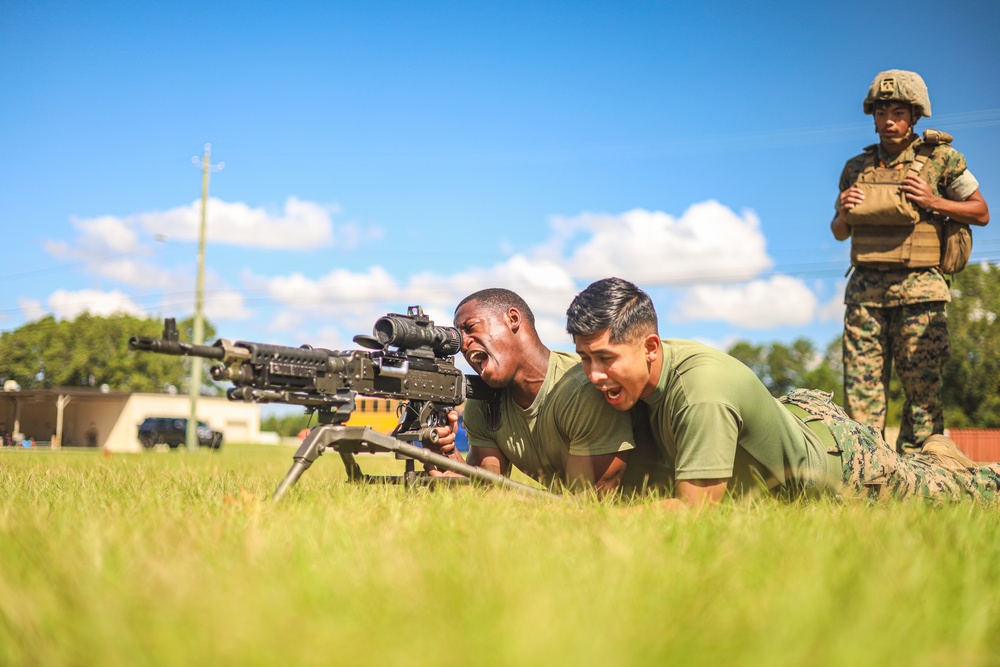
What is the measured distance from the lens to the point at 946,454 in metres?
5.91

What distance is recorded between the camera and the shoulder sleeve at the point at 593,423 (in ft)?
15.9

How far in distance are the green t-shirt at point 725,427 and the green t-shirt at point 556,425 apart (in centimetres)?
27

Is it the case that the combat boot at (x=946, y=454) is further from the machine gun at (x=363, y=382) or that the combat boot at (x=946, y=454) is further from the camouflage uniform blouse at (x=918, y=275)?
the machine gun at (x=363, y=382)

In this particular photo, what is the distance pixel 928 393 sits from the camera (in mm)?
7348

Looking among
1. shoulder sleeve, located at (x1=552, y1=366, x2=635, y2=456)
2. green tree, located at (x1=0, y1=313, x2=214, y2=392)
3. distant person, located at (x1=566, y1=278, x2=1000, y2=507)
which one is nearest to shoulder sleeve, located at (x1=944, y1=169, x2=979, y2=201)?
distant person, located at (x1=566, y1=278, x2=1000, y2=507)

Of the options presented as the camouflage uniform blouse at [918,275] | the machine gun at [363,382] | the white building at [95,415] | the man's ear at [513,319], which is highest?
the camouflage uniform blouse at [918,275]

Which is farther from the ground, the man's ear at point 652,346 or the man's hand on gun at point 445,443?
the man's ear at point 652,346

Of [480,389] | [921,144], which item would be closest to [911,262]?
[921,144]

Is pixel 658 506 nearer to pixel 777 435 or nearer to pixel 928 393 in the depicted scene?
pixel 777 435

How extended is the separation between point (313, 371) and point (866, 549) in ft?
8.43

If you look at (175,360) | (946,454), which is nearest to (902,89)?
(946,454)

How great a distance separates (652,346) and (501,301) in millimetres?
1274

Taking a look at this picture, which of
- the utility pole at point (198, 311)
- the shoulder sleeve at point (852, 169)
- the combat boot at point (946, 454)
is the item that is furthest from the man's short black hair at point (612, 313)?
the utility pole at point (198, 311)

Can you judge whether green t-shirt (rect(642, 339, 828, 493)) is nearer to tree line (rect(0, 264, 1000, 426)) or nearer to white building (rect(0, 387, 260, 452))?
white building (rect(0, 387, 260, 452))
